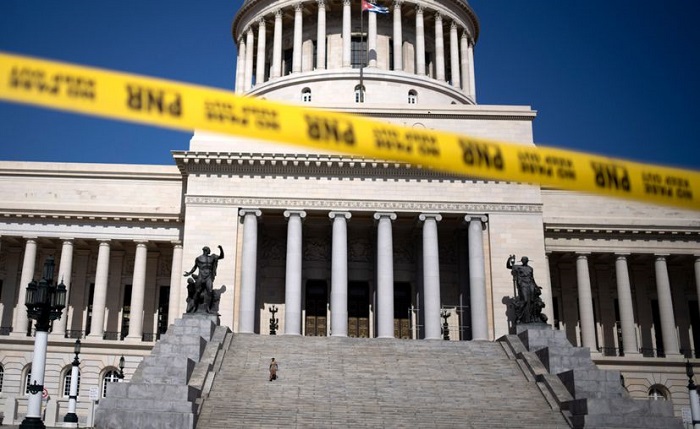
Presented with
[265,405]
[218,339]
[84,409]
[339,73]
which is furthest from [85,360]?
[339,73]

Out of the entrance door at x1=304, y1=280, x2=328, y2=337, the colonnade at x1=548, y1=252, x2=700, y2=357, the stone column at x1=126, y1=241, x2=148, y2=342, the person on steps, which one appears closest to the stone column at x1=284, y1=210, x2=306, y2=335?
the entrance door at x1=304, y1=280, x2=328, y2=337

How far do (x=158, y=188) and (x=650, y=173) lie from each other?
4607cm

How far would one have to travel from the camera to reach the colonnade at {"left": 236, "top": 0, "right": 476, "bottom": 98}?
63.7 metres

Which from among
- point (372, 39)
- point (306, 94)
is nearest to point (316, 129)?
point (306, 94)

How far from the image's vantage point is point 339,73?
62656 millimetres

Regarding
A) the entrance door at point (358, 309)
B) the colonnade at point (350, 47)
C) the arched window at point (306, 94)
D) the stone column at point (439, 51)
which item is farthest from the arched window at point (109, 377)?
the stone column at point (439, 51)

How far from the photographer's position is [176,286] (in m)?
46.2

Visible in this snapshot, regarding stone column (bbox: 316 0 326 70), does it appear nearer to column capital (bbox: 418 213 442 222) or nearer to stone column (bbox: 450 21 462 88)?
stone column (bbox: 450 21 462 88)

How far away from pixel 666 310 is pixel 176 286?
30283 millimetres

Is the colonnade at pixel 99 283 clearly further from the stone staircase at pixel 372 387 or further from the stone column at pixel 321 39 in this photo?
the stone column at pixel 321 39

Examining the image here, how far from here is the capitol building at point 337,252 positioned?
43.8 meters

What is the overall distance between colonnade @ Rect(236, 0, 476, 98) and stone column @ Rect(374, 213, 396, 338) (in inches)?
901

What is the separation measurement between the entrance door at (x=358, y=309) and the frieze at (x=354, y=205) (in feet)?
20.9

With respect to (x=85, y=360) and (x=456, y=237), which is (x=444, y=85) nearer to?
(x=456, y=237)
